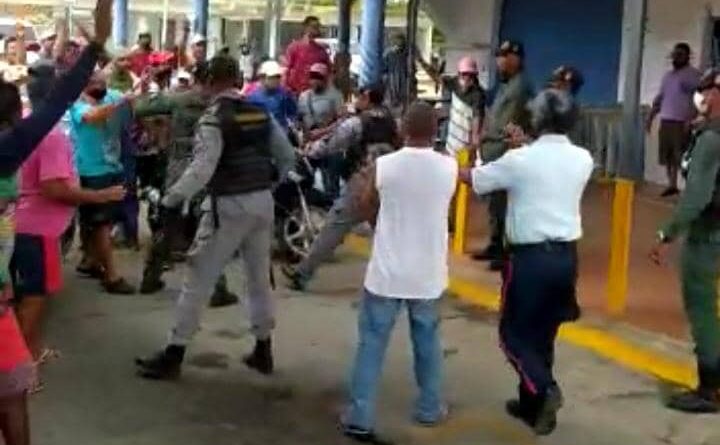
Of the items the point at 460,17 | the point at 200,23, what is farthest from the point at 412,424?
the point at 200,23

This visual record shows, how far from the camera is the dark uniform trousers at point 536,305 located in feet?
21.8

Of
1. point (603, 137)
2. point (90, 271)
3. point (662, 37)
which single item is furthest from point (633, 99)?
point (90, 271)

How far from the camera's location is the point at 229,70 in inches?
297

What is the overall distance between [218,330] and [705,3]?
10.5m

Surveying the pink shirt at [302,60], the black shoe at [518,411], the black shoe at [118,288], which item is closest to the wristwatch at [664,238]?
the black shoe at [518,411]

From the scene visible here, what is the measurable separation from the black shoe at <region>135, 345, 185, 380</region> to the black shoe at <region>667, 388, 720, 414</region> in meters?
2.82

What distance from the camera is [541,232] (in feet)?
21.8

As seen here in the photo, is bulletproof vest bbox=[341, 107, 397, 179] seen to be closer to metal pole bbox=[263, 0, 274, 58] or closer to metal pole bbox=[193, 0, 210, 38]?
metal pole bbox=[193, 0, 210, 38]

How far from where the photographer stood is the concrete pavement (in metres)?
6.87

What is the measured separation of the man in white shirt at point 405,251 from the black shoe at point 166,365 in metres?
1.40

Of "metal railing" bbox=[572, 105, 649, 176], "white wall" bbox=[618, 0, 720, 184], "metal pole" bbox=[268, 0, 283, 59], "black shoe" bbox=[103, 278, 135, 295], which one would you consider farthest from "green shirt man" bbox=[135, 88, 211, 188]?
"metal pole" bbox=[268, 0, 283, 59]

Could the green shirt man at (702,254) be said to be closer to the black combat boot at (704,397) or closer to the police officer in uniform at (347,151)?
the black combat boot at (704,397)

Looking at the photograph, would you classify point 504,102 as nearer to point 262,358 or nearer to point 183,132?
point 183,132

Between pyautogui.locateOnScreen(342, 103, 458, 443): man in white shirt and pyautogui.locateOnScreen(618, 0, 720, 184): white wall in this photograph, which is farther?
pyautogui.locateOnScreen(618, 0, 720, 184): white wall
